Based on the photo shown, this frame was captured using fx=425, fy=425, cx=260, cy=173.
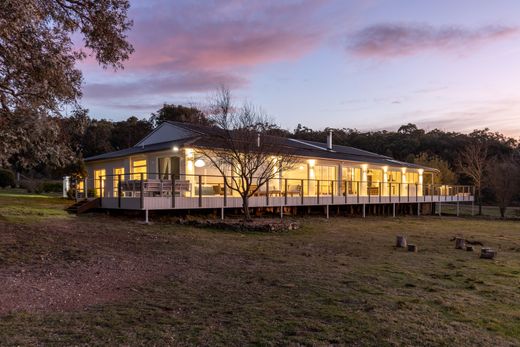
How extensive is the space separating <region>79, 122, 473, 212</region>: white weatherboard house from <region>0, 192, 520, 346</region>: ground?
3.28 metres

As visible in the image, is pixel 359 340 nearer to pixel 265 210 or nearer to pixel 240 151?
A: pixel 240 151

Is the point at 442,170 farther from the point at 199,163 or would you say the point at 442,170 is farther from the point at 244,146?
the point at 244,146

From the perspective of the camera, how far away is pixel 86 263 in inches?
323

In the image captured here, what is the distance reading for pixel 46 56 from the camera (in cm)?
878

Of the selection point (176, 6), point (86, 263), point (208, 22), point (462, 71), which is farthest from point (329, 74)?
point (86, 263)

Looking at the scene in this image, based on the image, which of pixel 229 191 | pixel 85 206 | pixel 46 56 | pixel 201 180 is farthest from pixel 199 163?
pixel 46 56

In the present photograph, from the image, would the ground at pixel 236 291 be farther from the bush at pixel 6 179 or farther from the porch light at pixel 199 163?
the bush at pixel 6 179

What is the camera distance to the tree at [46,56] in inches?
328

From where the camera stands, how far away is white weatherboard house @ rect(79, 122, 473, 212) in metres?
16.0

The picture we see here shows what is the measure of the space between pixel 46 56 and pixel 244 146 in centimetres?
897

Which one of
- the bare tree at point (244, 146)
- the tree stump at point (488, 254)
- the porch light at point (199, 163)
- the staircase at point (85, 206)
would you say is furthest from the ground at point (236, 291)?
the porch light at point (199, 163)

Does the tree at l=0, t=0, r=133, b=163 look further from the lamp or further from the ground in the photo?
the lamp

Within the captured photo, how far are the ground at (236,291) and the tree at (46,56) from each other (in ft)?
8.92

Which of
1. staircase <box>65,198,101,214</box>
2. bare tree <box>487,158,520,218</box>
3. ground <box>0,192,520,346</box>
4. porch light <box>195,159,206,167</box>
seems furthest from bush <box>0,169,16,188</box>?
bare tree <box>487,158,520,218</box>
